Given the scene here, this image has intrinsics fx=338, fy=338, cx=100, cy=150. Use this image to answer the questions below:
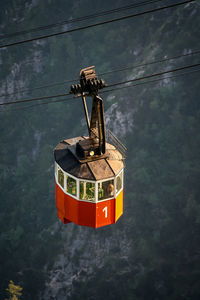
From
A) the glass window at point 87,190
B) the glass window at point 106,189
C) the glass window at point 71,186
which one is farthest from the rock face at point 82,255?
the glass window at point 87,190

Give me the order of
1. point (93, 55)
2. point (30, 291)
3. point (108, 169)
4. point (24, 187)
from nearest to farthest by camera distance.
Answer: point (108, 169) → point (30, 291) → point (24, 187) → point (93, 55)

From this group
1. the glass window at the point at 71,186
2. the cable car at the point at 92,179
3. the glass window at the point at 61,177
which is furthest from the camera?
the glass window at the point at 61,177

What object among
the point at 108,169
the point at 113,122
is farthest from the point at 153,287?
the point at 108,169

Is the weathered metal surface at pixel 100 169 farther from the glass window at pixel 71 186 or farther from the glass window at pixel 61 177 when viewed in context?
the glass window at pixel 61 177

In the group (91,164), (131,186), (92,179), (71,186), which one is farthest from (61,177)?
(131,186)

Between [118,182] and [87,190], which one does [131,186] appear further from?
[87,190]

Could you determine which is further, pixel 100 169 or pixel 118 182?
pixel 118 182

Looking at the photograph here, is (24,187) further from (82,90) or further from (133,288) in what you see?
(82,90)
